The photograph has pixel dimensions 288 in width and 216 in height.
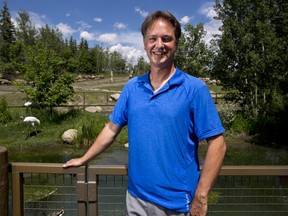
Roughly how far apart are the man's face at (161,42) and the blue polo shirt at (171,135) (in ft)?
0.37

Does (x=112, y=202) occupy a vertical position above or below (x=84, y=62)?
below

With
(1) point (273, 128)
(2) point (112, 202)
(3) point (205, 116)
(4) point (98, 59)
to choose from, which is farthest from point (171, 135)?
(4) point (98, 59)

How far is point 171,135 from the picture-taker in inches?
71.7

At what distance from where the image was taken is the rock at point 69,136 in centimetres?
1153

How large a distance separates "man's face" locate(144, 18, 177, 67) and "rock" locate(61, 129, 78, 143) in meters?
9.99

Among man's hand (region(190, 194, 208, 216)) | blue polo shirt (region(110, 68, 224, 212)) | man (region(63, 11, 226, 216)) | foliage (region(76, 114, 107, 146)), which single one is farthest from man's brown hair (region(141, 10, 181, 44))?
foliage (region(76, 114, 107, 146))

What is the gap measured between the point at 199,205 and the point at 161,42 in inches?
36.1

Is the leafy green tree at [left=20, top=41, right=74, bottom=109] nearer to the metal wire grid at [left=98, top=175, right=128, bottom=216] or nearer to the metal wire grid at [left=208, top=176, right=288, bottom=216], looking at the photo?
the metal wire grid at [left=98, top=175, right=128, bottom=216]

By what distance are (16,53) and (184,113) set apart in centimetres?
3127

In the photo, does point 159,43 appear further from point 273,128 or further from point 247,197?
point 273,128

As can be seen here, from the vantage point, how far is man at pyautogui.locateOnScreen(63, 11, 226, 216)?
1783 millimetres

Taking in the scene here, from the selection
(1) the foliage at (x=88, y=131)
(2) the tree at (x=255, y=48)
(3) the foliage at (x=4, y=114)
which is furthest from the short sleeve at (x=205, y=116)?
(3) the foliage at (x=4, y=114)

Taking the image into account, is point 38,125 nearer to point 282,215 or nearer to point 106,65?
point 282,215

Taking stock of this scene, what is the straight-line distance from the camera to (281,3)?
13227 mm
